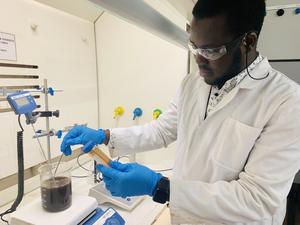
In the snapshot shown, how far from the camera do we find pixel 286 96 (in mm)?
721

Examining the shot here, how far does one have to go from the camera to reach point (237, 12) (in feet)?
2.35

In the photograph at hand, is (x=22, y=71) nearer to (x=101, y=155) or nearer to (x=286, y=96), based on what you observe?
(x=101, y=155)

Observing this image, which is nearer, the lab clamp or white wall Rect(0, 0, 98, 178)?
the lab clamp

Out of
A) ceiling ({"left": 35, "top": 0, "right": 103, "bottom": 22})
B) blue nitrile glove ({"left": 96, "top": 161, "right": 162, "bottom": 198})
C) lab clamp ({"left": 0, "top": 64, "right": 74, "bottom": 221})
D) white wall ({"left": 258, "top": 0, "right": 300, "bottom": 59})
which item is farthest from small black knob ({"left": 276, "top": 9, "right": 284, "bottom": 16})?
lab clamp ({"left": 0, "top": 64, "right": 74, "bottom": 221})

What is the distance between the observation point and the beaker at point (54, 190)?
36.8 inches

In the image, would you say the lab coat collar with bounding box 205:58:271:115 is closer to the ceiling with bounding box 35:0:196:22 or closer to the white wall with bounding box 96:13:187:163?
the ceiling with bounding box 35:0:196:22

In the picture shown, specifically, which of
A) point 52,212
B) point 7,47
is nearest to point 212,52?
point 52,212

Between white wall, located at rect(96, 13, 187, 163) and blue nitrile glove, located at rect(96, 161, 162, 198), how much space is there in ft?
3.45

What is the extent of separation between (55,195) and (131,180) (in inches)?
16.3

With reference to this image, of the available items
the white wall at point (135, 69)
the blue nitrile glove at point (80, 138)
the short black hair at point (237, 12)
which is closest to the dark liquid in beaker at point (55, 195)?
the blue nitrile glove at point (80, 138)

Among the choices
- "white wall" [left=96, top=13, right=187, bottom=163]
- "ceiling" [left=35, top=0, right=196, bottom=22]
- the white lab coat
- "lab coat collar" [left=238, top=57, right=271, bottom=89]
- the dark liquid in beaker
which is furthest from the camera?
"white wall" [left=96, top=13, right=187, bottom=163]

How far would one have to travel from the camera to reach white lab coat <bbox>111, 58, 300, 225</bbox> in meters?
0.66

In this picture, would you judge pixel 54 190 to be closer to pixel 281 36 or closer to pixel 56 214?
pixel 56 214

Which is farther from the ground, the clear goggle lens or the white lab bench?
the clear goggle lens
